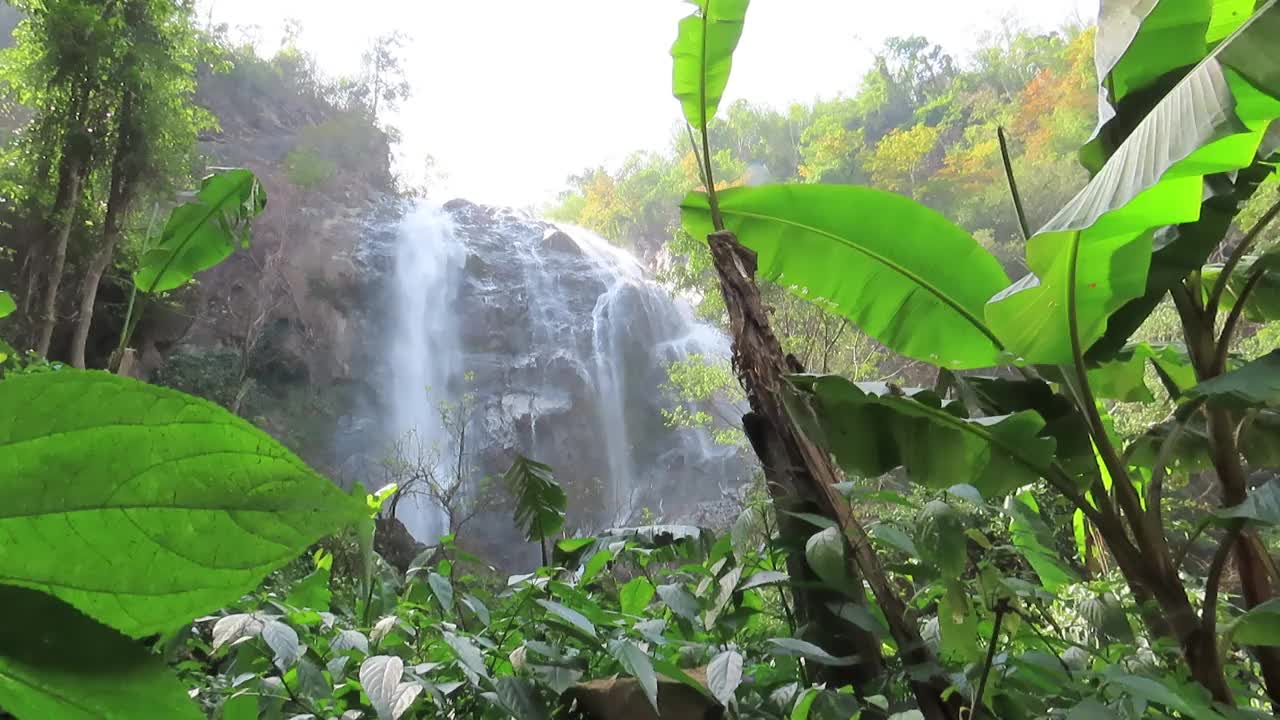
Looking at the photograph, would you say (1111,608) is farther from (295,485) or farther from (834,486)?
(295,485)

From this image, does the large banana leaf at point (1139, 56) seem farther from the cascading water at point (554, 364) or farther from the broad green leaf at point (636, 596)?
the cascading water at point (554, 364)

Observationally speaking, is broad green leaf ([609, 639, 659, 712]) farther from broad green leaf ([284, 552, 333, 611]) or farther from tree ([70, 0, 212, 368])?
tree ([70, 0, 212, 368])

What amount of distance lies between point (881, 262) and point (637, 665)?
2.50 feet

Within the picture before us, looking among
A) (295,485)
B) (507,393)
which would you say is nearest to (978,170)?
(507,393)

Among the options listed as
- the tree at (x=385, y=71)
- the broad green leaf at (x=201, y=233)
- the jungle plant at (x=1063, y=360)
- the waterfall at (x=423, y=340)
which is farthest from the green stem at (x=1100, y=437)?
the tree at (x=385, y=71)

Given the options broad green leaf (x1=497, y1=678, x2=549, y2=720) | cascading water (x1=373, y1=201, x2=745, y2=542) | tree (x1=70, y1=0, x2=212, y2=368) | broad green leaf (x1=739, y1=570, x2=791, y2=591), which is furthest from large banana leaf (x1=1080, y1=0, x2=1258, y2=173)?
cascading water (x1=373, y1=201, x2=745, y2=542)

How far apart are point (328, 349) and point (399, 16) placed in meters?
5.06

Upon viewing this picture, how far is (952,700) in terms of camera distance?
0.69m

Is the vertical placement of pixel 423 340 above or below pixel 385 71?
below

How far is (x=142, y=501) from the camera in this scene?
0.48 feet

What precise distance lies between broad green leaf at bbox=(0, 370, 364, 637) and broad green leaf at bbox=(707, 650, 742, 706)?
0.48m

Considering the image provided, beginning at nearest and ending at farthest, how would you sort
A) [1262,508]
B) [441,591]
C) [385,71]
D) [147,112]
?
[1262,508], [441,591], [147,112], [385,71]

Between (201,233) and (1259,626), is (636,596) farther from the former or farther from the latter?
(201,233)

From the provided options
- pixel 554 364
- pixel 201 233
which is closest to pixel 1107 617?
pixel 201 233
